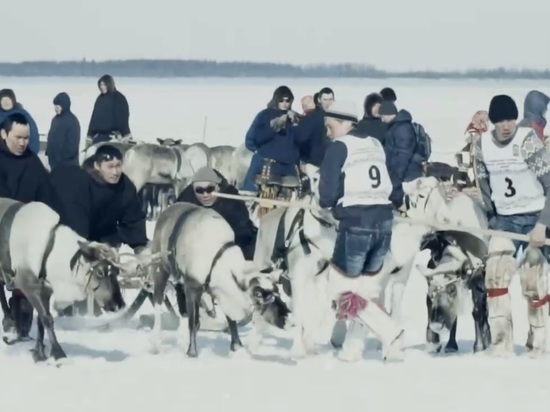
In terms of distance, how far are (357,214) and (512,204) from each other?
1051mm

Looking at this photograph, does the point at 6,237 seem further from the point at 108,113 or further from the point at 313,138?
the point at 108,113

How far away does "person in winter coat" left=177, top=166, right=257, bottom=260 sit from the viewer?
10.4 metres

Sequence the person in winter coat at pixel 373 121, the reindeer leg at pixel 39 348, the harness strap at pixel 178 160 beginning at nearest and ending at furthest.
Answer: the reindeer leg at pixel 39 348, the person in winter coat at pixel 373 121, the harness strap at pixel 178 160

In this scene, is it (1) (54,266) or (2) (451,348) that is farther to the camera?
(2) (451,348)

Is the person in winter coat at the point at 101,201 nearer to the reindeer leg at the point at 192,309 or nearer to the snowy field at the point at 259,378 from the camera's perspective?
the snowy field at the point at 259,378

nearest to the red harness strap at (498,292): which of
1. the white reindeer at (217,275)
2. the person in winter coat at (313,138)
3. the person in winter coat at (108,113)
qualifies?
the white reindeer at (217,275)

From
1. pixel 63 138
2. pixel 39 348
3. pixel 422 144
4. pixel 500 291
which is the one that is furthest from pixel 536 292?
pixel 63 138

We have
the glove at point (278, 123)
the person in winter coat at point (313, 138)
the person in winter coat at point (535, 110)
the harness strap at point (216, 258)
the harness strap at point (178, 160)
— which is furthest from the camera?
the harness strap at point (178, 160)

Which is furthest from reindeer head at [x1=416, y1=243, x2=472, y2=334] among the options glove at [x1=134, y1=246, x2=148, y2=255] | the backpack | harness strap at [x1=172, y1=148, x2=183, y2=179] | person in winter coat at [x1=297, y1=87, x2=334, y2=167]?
harness strap at [x1=172, y1=148, x2=183, y2=179]

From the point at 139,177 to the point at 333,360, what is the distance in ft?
37.1

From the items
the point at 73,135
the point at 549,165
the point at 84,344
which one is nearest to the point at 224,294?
the point at 84,344

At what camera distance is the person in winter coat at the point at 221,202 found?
10445 millimetres

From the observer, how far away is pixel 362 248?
9336mm

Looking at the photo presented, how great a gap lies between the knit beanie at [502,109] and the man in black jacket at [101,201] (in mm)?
2610
